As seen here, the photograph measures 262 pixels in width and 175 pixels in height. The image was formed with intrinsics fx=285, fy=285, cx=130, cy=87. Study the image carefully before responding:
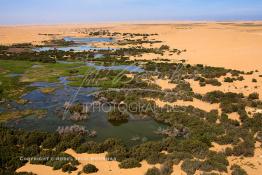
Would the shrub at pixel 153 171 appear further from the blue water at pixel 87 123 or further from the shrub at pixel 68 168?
the blue water at pixel 87 123

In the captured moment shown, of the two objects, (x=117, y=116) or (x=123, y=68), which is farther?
(x=123, y=68)

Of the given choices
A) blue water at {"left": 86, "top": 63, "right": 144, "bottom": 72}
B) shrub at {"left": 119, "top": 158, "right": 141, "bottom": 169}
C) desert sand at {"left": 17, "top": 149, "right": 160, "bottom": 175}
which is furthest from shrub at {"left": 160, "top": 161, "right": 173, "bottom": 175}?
blue water at {"left": 86, "top": 63, "right": 144, "bottom": 72}

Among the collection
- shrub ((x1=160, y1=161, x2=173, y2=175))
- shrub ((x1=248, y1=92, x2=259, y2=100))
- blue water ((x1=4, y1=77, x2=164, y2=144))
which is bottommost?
blue water ((x1=4, y1=77, x2=164, y2=144))

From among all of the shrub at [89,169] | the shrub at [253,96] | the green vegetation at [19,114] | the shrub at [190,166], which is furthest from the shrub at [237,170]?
the green vegetation at [19,114]

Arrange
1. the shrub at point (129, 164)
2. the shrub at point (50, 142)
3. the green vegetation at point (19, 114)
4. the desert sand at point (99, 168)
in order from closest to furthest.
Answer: the desert sand at point (99, 168) < the shrub at point (129, 164) < the shrub at point (50, 142) < the green vegetation at point (19, 114)

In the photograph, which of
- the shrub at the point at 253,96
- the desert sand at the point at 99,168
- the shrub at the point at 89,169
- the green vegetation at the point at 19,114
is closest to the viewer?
the shrub at the point at 89,169

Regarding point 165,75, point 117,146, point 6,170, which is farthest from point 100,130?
point 165,75

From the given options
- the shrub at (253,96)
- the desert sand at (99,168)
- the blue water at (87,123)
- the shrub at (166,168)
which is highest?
the shrub at (253,96)

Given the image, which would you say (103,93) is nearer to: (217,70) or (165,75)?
(165,75)

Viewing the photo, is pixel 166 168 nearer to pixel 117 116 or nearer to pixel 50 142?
pixel 50 142

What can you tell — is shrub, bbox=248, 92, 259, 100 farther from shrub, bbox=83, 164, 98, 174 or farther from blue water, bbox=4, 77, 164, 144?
shrub, bbox=83, 164, 98, 174

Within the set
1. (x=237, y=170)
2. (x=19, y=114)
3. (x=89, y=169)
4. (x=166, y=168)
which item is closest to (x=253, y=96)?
(x=237, y=170)
